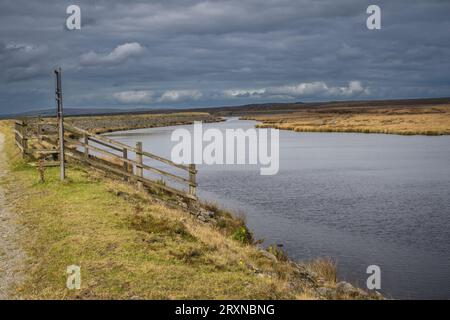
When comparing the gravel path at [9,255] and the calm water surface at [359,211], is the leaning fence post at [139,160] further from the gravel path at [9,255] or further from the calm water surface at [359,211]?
the gravel path at [9,255]

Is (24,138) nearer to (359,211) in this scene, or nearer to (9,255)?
(9,255)

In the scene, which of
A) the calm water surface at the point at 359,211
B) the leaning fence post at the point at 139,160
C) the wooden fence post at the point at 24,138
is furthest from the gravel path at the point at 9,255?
the wooden fence post at the point at 24,138

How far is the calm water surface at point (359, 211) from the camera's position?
50.2ft

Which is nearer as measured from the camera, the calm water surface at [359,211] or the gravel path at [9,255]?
the gravel path at [9,255]

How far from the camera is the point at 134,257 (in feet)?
36.8

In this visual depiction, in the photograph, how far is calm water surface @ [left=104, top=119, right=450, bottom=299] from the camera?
15312 mm

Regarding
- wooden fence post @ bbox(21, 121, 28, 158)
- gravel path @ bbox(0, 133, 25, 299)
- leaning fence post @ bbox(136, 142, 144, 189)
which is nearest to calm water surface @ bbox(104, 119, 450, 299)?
leaning fence post @ bbox(136, 142, 144, 189)

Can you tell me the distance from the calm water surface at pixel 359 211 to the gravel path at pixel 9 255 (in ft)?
28.0

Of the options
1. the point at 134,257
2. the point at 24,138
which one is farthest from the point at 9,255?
the point at 24,138

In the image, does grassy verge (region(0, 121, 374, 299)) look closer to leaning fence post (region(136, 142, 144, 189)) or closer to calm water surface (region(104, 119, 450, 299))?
leaning fence post (region(136, 142, 144, 189))

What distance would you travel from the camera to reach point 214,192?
1109 inches

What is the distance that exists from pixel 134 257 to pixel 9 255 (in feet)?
10.4
